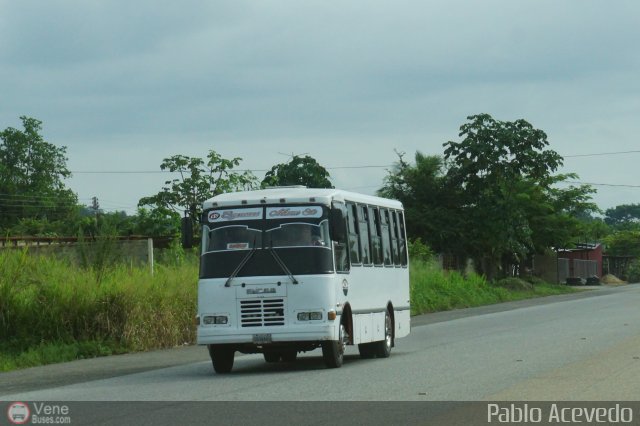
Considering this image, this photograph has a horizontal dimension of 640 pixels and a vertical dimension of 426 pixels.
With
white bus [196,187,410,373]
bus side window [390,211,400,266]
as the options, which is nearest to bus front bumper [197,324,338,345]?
white bus [196,187,410,373]

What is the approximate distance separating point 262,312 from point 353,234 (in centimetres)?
253

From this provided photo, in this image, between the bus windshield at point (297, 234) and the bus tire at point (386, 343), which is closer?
the bus windshield at point (297, 234)

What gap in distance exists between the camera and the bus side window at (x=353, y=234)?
18703 mm

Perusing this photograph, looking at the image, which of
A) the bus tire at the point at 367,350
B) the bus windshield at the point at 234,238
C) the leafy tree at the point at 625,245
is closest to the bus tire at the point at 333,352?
the bus windshield at the point at 234,238

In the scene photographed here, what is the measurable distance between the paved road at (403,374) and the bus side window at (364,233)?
1761 mm

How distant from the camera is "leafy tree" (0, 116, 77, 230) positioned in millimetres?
88938

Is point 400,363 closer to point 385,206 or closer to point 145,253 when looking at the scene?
point 385,206

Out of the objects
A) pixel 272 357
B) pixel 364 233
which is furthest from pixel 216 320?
pixel 364 233

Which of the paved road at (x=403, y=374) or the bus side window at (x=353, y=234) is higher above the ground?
the bus side window at (x=353, y=234)

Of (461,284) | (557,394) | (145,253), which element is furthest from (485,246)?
(557,394)

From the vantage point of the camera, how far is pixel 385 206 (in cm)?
2117

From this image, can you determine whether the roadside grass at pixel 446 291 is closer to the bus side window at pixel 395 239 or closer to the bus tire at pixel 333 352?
the bus side window at pixel 395 239
